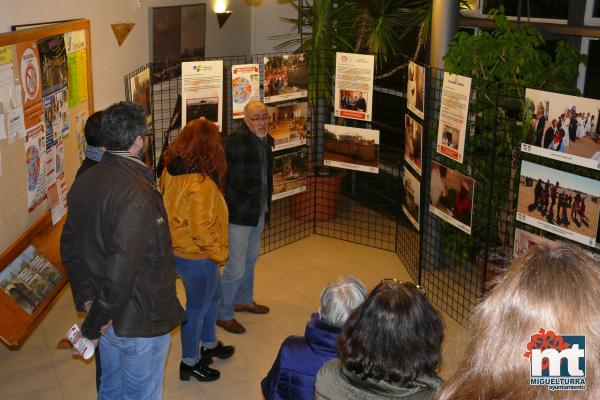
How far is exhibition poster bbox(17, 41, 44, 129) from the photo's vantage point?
404 centimetres

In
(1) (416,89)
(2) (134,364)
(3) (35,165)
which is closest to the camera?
(2) (134,364)

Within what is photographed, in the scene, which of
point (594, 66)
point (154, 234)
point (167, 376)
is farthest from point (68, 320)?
point (594, 66)

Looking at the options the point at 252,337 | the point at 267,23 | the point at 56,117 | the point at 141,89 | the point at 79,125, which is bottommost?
the point at 252,337

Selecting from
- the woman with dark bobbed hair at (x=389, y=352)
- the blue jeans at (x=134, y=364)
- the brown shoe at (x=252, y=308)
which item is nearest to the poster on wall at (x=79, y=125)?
the brown shoe at (x=252, y=308)

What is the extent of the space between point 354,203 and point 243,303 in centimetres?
264

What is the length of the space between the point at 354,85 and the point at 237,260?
2022mm

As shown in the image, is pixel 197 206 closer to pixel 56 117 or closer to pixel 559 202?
pixel 56 117

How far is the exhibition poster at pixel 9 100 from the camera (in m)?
3.81

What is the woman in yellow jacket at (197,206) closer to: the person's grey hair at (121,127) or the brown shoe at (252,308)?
the person's grey hair at (121,127)

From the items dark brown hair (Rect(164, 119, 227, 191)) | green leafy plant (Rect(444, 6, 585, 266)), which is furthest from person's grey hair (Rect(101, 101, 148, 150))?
green leafy plant (Rect(444, 6, 585, 266))

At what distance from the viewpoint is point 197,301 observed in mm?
4168

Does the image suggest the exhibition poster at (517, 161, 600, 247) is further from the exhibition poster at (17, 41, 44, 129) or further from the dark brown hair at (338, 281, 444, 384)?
the exhibition poster at (17, 41, 44, 129)

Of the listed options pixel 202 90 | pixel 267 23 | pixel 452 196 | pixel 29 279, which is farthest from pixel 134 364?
pixel 267 23

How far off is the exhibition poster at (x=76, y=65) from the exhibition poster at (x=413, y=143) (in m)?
2.33
